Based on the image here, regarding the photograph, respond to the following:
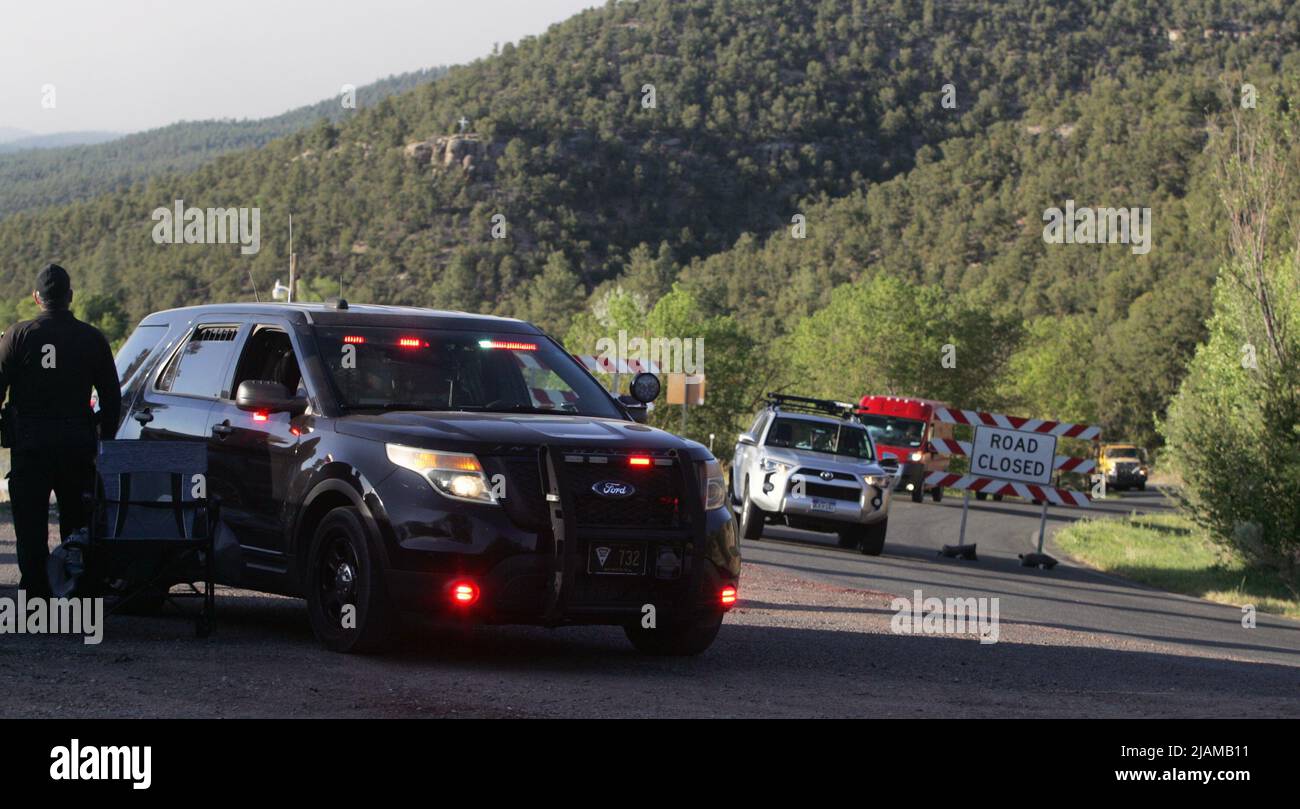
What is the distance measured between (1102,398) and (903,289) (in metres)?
14.8

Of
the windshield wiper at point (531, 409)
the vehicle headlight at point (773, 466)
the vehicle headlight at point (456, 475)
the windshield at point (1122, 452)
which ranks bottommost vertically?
the windshield at point (1122, 452)

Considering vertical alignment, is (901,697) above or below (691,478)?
below

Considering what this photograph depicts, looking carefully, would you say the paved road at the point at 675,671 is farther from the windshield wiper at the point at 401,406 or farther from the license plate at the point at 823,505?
the license plate at the point at 823,505

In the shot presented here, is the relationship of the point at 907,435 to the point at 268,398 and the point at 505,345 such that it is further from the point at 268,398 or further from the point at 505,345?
the point at 268,398

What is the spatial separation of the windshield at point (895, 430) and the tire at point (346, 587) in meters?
36.1

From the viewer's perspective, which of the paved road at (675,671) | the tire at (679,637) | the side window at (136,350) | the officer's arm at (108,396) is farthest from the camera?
the side window at (136,350)

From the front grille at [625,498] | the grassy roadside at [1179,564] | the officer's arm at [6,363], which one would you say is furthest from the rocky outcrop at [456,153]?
the front grille at [625,498]

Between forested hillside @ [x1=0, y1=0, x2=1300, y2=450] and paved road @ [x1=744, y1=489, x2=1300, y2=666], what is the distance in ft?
241

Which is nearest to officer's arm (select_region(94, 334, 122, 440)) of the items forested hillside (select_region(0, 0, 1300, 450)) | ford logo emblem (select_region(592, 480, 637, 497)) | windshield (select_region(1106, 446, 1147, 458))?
ford logo emblem (select_region(592, 480, 637, 497))

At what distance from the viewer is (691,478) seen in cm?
887

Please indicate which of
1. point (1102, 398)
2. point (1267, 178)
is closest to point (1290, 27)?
point (1102, 398)

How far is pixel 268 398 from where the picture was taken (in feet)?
30.1

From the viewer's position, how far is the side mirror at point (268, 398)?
916 cm
